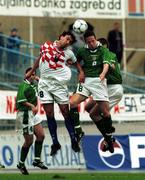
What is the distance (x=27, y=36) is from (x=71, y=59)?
36.7 feet

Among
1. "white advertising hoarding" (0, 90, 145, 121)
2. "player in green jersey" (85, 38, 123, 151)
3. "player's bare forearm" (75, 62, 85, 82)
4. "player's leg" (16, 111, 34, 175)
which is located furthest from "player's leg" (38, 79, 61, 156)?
"white advertising hoarding" (0, 90, 145, 121)

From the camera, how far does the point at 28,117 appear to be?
72.0 feet

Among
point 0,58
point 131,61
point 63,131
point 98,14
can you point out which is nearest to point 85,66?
point 63,131

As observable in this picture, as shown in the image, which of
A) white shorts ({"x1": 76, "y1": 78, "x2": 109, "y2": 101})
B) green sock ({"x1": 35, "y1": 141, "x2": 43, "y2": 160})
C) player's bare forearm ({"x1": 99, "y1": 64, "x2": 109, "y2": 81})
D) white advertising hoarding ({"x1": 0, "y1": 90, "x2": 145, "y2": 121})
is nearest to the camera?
player's bare forearm ({"x1": 99, "y1": 64, "x2": 109, "y2": 81})

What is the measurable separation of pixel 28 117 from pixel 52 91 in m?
1.30

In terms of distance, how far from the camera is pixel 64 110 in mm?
20984

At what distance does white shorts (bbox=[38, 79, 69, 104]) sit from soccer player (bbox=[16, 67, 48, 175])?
0.63 meters

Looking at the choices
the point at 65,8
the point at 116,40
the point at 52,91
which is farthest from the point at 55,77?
the point at 65,8

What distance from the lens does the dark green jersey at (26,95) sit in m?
21.8

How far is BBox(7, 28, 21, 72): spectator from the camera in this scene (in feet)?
94.6

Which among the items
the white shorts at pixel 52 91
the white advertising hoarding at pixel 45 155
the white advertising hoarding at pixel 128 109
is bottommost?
the white advertising hoarding at pixel 45 155

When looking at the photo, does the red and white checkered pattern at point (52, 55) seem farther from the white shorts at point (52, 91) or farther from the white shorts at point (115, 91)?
the white shorts at point (115, 91)

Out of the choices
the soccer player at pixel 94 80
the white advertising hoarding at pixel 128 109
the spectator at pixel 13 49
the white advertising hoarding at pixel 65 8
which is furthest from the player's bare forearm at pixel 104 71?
the white advertising hoarding at pixel 65 8
